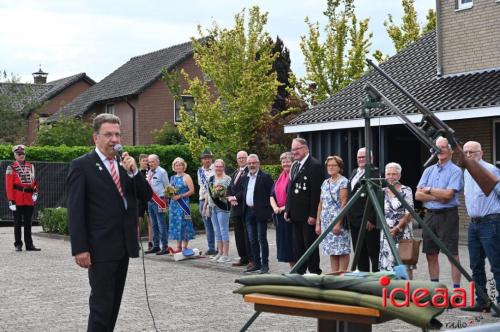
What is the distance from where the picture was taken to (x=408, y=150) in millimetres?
26156

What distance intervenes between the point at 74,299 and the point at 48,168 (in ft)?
64.5

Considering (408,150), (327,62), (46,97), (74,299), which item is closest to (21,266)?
(74,299)

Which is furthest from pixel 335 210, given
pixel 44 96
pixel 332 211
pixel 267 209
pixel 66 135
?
pixel 44 96

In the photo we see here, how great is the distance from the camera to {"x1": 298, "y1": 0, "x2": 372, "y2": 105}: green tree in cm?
3869

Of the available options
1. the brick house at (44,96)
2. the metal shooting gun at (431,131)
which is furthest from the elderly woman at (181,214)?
the brick house at (44,96)

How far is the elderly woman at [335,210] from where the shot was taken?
39.7 feet

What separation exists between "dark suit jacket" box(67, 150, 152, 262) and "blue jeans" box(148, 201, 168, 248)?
10.8 meters

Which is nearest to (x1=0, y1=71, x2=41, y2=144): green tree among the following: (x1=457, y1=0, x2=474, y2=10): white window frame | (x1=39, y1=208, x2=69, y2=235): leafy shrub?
(x1=39, y1=208, x2=69, y2=235): leafy shrub

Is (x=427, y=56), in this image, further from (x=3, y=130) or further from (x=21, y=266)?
(x=3, y=130)

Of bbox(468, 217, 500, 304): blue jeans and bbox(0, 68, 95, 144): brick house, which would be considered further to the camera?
bbox(0, 68, 95, 144): brick house

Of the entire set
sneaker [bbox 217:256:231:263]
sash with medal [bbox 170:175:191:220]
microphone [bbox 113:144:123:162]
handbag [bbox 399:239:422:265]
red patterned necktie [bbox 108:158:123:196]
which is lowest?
sneaker [bbox 217:256:231:263]

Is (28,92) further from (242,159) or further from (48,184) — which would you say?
(242,159)

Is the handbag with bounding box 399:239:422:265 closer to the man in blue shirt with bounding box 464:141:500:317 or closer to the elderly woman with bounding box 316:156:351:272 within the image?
the man in blue shirt with bounding box 464:141:500:317

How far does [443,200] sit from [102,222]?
16.9 feet
